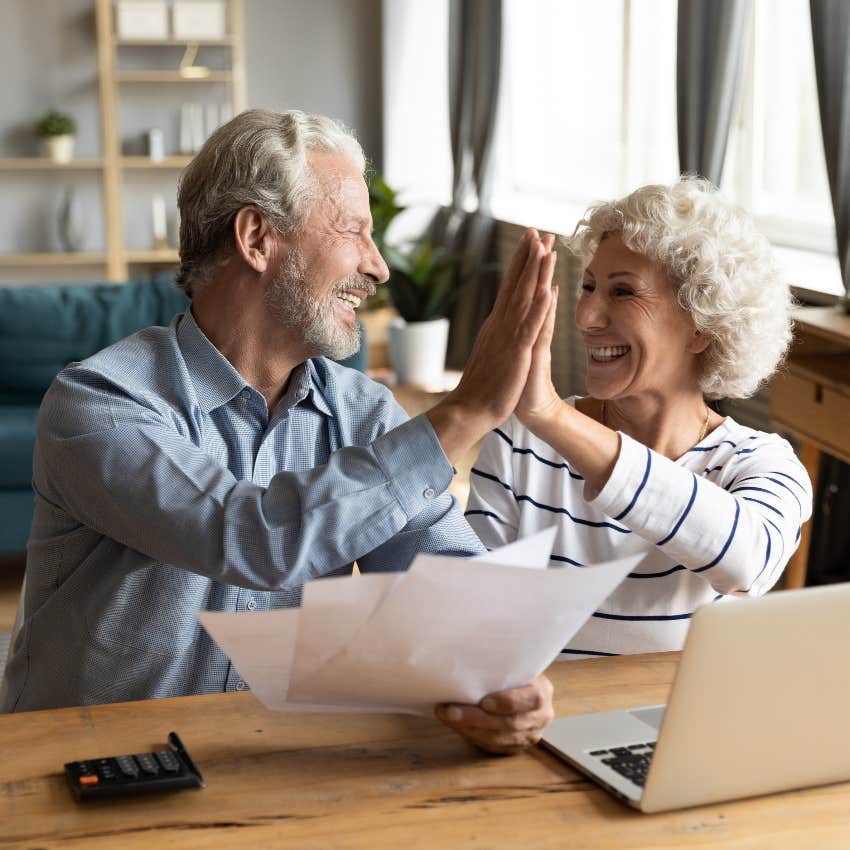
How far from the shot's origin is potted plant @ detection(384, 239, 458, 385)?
6184 millimetres

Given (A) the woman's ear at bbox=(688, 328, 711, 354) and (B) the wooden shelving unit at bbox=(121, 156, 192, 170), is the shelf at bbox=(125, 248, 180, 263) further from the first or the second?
(A) the woman's ear at bbox=(688, 328, 711, 354)

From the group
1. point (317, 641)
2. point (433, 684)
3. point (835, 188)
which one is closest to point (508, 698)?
point (433, 684)

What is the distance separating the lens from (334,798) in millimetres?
1083

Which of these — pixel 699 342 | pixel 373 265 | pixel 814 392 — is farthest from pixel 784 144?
pixel 373 265

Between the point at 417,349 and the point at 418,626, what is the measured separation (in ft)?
17.3

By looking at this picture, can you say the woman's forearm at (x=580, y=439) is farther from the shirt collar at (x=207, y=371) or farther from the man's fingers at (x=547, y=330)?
the shirt collar at (x=207, y=371)

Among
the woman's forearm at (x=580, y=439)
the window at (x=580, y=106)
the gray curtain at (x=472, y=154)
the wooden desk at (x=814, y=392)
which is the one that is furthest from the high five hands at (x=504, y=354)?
the gray curtain at (x=472, y=154)

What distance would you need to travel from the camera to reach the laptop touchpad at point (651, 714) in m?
1.25

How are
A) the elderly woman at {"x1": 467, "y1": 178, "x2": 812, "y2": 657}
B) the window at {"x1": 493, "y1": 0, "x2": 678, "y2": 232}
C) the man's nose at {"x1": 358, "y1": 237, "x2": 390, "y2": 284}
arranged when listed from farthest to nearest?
the window at {"x1": 493, "y1": 0, "x2": 678, "y2": 232}
the elderly woman at {"x1": 467, "y1": 178, "x2": 812, "y2": 657}
the man's nose at {"x1": 358, "y1": 237, "x2": 390, "y2": 284}

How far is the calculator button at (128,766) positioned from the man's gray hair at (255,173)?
70 cm

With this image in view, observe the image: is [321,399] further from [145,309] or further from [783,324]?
[145,309]

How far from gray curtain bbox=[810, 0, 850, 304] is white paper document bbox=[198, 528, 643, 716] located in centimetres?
254

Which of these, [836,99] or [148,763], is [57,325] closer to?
[836,99]

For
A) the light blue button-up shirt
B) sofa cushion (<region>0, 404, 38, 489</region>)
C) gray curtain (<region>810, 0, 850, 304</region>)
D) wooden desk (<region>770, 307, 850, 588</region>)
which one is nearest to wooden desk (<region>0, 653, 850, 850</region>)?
the light blue button-up shirt
